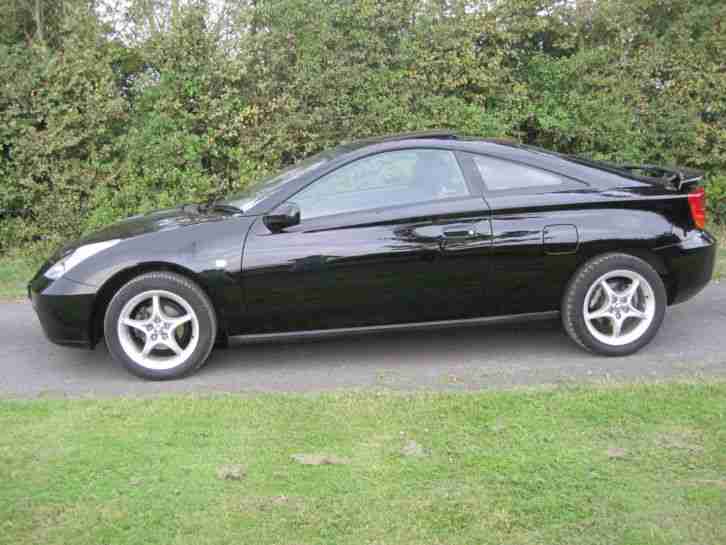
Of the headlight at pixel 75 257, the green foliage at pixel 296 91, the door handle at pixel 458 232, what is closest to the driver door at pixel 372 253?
the door handle at pixel 458 232

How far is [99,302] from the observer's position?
17.0 ft

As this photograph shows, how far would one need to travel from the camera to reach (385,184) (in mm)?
5324

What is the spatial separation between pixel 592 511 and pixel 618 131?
279 inches

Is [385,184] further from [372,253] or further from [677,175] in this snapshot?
[677,175]

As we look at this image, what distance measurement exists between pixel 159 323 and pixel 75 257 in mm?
721

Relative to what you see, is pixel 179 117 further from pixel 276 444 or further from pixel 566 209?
pixel 276 444

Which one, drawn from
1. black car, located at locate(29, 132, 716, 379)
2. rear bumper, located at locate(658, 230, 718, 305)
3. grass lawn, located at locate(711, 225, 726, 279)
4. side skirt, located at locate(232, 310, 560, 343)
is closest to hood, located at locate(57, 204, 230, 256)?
black car, located at locate(29, 132, 716, 379)

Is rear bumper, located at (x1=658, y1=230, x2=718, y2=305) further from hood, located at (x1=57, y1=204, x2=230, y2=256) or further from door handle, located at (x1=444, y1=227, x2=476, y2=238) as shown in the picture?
hood, located at (x1=57, y1=204, x2=230, y2=256)

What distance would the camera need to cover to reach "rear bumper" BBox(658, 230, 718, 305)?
5.44 metres

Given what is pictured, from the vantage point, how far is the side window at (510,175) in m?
5.36

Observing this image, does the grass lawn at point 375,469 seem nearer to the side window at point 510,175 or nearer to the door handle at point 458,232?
the door handle at point 458,232

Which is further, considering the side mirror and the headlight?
the headlight

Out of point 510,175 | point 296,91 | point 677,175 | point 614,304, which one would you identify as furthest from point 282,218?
point 296,91

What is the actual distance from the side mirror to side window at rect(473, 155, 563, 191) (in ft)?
4.09
